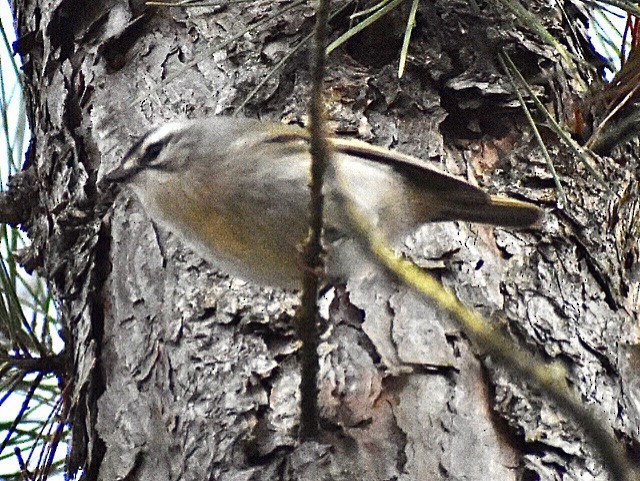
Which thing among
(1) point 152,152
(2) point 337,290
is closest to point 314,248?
(2) point 337,290

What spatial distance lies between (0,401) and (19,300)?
31 centimetres

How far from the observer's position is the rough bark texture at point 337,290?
1.69 m

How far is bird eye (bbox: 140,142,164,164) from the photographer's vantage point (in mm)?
2111

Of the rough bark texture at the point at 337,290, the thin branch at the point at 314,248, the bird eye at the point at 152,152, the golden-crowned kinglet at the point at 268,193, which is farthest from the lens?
the bird eye at the point at 152,152

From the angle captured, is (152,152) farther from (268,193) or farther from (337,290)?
(337,290)

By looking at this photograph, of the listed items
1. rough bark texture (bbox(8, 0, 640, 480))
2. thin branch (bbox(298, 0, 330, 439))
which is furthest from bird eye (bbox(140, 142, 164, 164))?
thin branch (bbox(298, 0, 330, 439))

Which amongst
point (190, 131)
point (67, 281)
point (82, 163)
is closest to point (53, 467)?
point (67, 281)

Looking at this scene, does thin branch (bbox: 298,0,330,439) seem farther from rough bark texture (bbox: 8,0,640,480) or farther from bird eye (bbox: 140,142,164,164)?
bird eye (bbox: 140,142,164,164)

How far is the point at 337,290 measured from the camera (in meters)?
1.91

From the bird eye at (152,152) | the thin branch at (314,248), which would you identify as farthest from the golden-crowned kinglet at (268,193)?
the thin branch at (314,248)

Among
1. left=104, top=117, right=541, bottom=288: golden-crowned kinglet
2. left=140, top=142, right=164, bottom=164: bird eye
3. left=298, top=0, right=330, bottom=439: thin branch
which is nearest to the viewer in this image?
left=298, top=0, right=330, bottom=439: thin branch

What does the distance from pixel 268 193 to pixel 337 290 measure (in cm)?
25

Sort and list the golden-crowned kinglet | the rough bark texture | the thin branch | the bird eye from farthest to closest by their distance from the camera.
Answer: the bird eye, the golden-crowned kinglet, the rough bark texture, the thin branch

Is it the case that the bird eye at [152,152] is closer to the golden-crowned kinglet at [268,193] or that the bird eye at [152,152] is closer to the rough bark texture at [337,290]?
the golden-crowned kinglet at [268,193]
